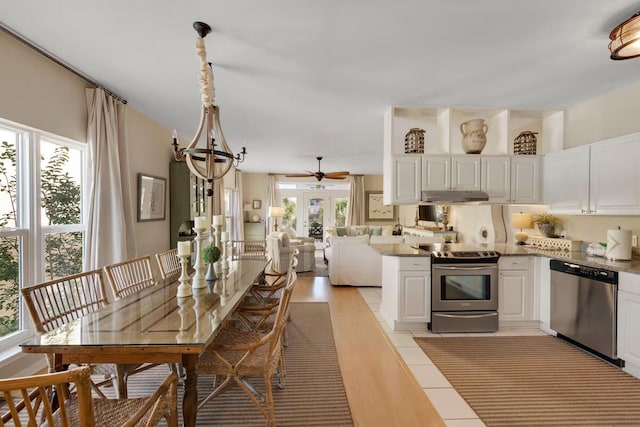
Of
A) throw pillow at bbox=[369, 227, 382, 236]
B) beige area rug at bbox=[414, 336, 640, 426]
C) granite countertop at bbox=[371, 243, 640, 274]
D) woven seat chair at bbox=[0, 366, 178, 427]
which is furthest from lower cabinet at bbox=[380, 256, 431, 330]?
throw pillow at bbox=[369, 227, 382, 236]

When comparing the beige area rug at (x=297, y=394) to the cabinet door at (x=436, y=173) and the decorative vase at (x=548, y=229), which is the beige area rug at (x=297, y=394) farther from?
the decorative vase at (x=548, y=229)

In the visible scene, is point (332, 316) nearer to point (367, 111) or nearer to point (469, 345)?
point (469, 345)

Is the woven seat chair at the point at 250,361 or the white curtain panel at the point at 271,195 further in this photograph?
the white curtain panel at the point at 271,195

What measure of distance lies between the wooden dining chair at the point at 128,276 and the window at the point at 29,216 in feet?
2.44

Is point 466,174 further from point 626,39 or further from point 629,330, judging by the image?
point 629,330

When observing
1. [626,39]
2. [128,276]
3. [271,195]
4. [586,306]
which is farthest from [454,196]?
[271,195]

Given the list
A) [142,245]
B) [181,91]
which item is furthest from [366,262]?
[181,91]

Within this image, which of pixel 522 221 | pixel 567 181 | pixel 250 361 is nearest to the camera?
pixel 250 361

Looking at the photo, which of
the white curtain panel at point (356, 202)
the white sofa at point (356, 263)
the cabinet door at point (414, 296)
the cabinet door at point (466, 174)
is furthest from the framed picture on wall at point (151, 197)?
the white curtain panel at point (356, 202)

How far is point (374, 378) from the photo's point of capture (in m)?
2.49

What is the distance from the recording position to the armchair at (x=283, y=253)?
19.8 feet

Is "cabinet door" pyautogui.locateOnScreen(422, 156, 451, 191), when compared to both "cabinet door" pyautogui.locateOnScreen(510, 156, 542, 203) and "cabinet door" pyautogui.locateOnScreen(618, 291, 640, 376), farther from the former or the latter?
"cabinet door" pyautogui.locateOnScreen(618, 291, 640, 376)

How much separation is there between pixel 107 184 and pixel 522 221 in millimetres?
4979

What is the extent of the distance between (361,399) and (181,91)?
3.32 m
